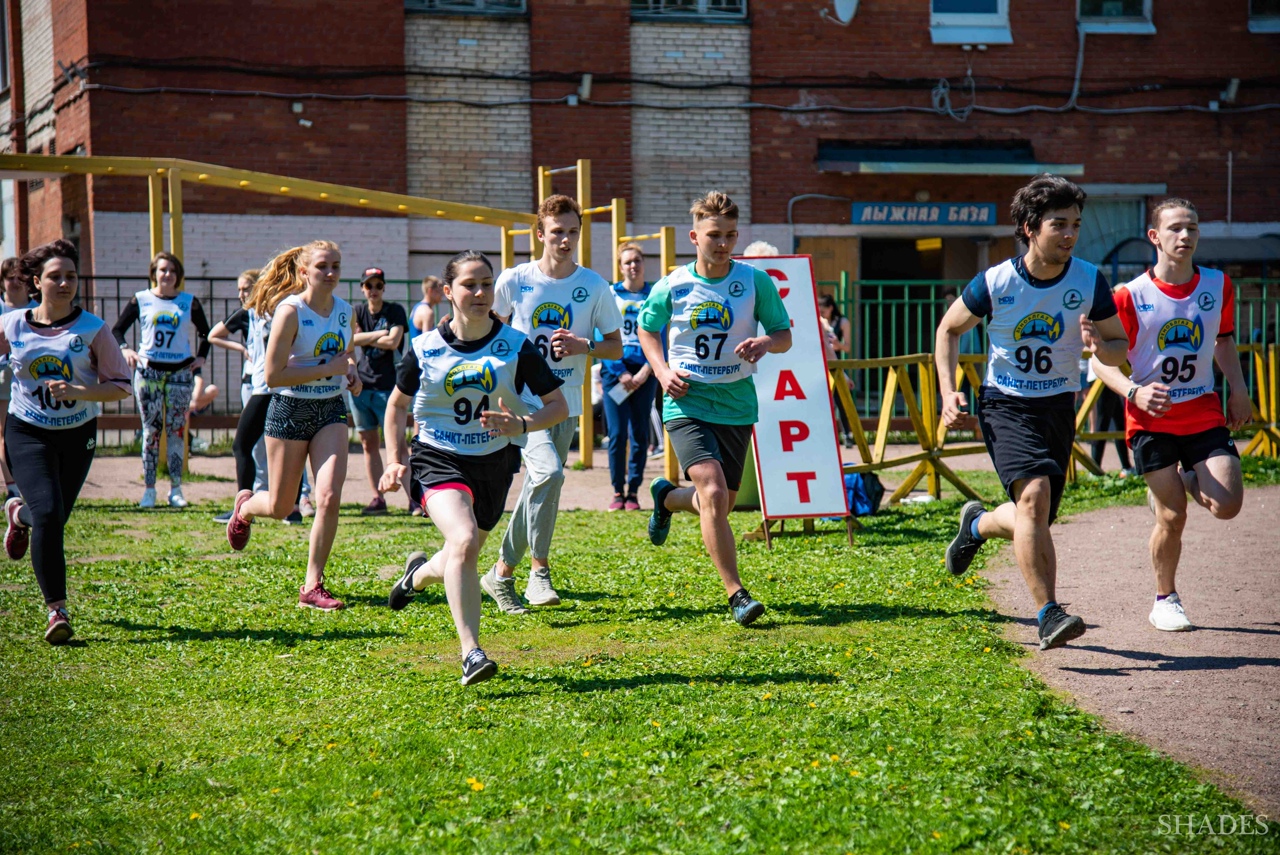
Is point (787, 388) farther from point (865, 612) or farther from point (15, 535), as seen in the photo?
point (15, 535)

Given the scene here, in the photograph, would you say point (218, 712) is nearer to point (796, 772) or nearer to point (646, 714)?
point (646, 714)

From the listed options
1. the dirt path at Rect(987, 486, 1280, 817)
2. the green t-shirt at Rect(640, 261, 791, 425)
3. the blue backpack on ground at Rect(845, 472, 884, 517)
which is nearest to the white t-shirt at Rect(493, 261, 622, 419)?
the green t-shirt at Rect(640, 261, 791, 425)

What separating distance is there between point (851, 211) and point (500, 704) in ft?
55.8

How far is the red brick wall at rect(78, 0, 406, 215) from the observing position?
18828 millimetres

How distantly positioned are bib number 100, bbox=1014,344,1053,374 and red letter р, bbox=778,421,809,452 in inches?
124

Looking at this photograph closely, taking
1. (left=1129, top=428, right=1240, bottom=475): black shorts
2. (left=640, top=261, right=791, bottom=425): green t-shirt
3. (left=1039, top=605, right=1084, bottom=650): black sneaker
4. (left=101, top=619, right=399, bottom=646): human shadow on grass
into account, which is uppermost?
(left=640, top=261, right=791, bottom=425): green t-shirt

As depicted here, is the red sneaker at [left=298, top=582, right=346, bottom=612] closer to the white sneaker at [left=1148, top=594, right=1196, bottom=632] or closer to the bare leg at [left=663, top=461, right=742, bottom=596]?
the bare leg at [left=663, top=461, right=742, bottom=596]

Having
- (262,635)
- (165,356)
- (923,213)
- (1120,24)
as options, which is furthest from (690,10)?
(262,635)

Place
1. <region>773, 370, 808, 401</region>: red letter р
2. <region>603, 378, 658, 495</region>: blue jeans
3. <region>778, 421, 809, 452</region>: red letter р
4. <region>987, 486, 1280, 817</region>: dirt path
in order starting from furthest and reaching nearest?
<region>603, 378, 658, 495</region>: blue jeans
<region>773, 370, 808, 401</region>: red letter р
<region>778, 421, 809, 452</region>: red letter р
<region>987, 486, 1280, 817</region>: dirt path

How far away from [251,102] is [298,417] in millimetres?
13627

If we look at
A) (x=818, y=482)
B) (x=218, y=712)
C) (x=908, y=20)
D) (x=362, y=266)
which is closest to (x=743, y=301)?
(x=818, y=482)

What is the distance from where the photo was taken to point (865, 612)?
6.64 meters

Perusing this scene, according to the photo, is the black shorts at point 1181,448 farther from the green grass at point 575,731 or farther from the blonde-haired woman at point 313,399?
the blonde-haired woman at point 313,399

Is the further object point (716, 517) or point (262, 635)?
point (262, 635)
